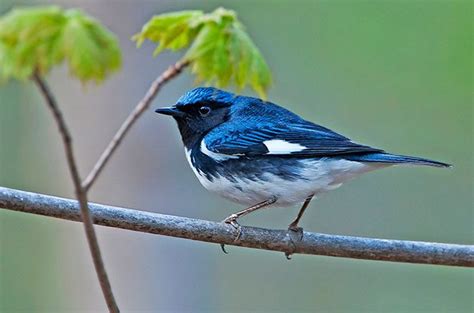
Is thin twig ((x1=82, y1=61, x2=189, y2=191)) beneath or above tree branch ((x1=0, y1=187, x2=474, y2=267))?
above

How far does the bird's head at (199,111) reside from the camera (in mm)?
Answer: 4055

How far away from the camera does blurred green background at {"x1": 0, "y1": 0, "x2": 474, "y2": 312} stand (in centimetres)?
586

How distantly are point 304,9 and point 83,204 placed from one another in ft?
25.4

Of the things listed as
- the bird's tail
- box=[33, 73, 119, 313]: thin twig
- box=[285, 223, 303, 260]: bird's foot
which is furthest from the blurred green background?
box=[33, 73, 119, 313]: thin twig

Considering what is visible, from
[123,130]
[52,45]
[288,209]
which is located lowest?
[288,209]

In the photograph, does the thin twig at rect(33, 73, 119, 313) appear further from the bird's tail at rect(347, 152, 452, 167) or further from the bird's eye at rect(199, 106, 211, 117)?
the bird's eye at rect(199, 106, 211, 117)

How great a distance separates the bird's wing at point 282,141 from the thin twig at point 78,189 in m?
1.84

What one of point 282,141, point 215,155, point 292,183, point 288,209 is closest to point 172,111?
point 215,155

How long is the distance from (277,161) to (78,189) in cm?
193

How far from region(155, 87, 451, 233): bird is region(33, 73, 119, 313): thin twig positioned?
158 centimetres

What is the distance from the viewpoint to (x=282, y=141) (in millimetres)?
3836

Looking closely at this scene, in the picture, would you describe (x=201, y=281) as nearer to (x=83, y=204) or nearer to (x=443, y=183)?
(x=443, y=183)

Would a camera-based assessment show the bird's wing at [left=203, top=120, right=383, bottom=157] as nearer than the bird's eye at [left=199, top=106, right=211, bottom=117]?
Yes

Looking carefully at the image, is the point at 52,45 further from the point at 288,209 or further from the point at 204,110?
the point at 288,209
